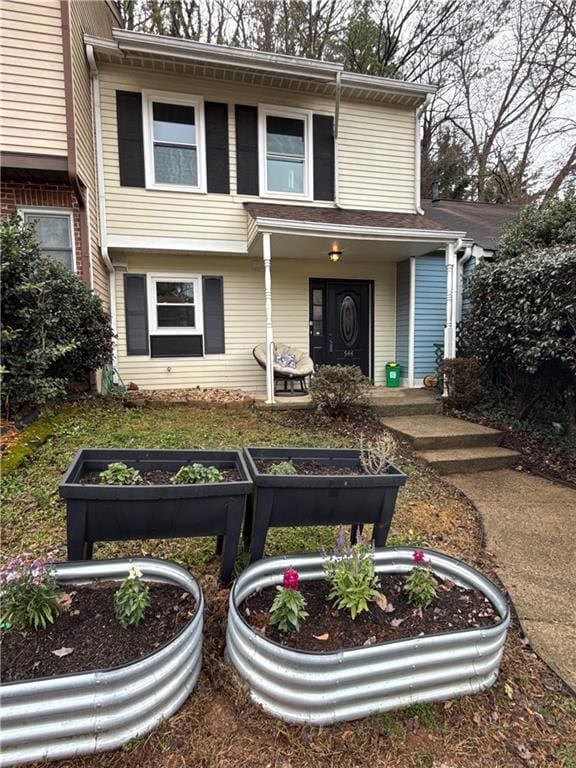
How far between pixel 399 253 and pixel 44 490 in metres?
7.13

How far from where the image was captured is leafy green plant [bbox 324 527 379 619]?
181cm

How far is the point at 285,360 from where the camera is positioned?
7660 millimetres

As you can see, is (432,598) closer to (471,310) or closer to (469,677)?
(469,677)

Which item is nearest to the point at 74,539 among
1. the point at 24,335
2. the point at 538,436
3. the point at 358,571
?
the point at 358,571

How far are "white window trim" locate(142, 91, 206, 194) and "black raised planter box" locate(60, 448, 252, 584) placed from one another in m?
6.35

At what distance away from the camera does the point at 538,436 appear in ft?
18.2

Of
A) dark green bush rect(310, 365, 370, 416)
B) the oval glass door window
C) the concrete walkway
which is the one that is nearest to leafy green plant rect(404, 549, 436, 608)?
the concrete walkway

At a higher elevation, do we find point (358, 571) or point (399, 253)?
point (399, 253)

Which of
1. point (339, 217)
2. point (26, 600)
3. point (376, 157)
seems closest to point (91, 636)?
point (26, 600)

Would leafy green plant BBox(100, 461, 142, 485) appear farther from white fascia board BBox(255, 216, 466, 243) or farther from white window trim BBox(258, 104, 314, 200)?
white window trim BBox(258, 104, 314, 200)

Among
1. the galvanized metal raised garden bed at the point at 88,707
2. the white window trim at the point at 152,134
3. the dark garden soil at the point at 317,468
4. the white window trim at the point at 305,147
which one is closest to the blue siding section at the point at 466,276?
the white window trim at the point at 305,147

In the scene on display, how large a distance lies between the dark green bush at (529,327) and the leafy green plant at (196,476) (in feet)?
14.9

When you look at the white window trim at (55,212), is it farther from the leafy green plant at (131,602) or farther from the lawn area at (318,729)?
the leafy green plant at (131,602)

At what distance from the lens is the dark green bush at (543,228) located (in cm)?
622
